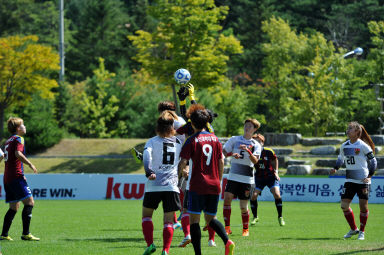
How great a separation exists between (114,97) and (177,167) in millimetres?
43724

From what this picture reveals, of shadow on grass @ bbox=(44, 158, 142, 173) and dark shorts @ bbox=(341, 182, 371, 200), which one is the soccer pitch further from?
shadow on grass @ bbox=(44, 158, 142, 173)

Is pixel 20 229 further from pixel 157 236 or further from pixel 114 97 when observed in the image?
pixel 114 97

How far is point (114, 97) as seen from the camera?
51688 millimetres

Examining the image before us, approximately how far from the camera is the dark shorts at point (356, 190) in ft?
36.9

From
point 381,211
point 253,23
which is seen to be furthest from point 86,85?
point 381,211

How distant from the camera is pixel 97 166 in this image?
36844mm

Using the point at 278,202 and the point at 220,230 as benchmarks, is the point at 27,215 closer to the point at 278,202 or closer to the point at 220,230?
the point at 220,230

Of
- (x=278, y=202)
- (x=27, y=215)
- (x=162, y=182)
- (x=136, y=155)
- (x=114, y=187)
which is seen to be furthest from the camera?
(x=114, y=187)

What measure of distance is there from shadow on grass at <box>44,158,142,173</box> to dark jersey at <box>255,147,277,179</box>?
21664 mm

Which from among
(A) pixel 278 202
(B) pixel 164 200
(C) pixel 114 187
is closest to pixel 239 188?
(A) pixel 278 202

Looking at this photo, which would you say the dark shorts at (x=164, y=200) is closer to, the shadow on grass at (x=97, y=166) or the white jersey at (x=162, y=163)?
the white jersey at (x=162, y=163)

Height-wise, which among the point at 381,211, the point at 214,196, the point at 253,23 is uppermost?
the point at 253,23

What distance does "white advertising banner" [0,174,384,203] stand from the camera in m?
22.7

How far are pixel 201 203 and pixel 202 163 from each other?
54 centimetres
